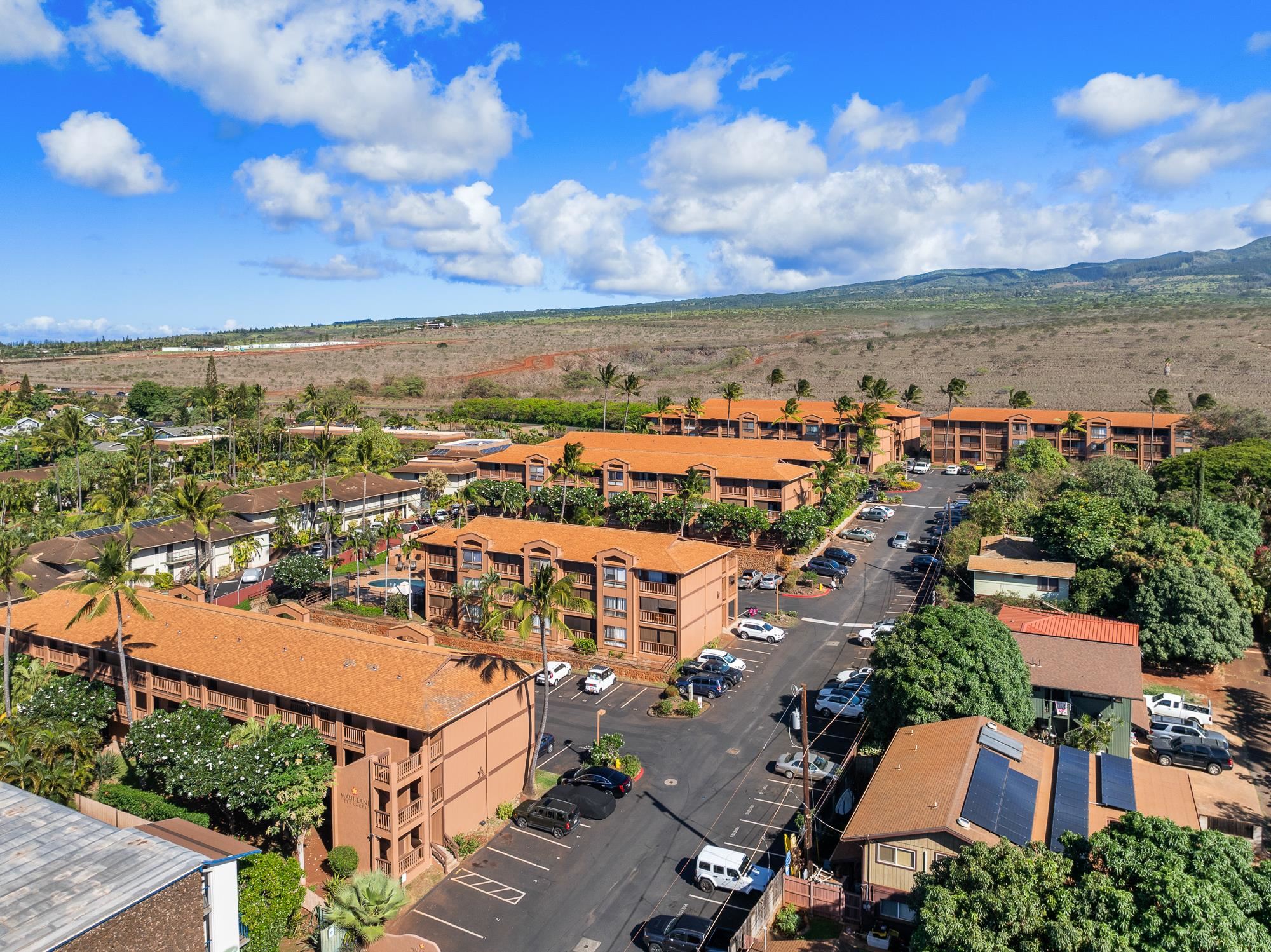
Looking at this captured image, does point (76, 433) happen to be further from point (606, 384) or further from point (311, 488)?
point (606, 384)

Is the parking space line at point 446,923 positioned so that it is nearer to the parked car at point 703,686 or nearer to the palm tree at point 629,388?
the parked car at point 703,686

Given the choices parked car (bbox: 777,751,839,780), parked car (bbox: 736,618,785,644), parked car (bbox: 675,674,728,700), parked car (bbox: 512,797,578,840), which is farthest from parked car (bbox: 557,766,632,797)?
parked car (bbox: 736,618,785,644)

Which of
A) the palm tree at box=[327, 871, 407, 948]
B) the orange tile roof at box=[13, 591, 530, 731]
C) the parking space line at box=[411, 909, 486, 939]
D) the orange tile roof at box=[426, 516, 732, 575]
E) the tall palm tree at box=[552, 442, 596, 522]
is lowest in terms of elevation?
the parking space line at box=[411, 909, 486, 939]

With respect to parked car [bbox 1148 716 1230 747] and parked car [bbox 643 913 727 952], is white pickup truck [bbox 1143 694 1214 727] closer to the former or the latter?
parked car [bbox 1148 716 1230 747]

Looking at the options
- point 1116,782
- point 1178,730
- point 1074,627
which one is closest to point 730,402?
point 1074,627

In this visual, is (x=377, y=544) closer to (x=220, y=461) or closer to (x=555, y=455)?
(x=555, y=455)

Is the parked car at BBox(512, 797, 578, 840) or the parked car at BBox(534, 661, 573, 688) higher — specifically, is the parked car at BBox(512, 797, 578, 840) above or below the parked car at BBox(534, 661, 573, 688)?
below

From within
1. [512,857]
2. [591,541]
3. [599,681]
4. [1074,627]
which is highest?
[591,541]

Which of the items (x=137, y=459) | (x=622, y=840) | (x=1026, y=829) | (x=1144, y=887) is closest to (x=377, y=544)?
(x=137, y=459)
